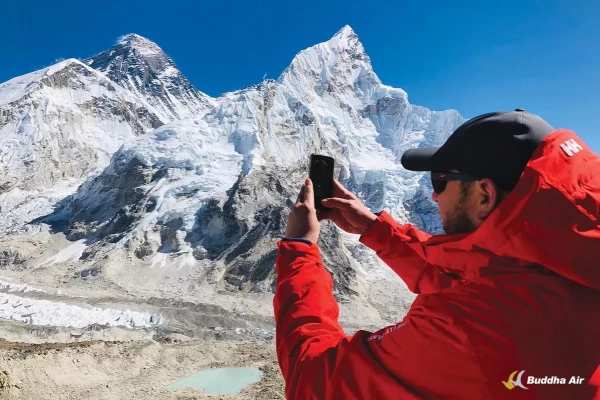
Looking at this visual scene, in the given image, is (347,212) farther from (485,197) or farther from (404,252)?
(485,197)

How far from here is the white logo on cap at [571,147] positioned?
1.17 m

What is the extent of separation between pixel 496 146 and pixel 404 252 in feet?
3.55

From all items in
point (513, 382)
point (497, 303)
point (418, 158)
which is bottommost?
point (513, 382)

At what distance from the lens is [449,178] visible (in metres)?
1.41

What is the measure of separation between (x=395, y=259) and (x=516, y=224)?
4.07 ft

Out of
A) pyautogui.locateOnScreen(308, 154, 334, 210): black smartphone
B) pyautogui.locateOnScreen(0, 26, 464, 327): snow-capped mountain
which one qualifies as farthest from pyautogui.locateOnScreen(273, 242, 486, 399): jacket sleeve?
pyautogui.locateOnScreen(0, 26, 464, 327): snow-capped mountain

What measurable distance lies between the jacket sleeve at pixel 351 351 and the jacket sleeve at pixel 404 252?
75 cm

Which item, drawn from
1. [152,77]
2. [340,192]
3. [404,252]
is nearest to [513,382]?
[404,252]

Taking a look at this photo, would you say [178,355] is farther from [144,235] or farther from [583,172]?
[144,235]

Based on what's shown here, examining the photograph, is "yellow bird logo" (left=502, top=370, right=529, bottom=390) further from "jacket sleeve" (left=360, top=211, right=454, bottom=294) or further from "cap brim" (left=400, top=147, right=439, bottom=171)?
"jacket sleeve" (left=360, top=211, right=454, bottom=294)

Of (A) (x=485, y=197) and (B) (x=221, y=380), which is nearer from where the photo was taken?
(A) (x=485, y=197)

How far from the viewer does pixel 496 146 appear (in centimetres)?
129

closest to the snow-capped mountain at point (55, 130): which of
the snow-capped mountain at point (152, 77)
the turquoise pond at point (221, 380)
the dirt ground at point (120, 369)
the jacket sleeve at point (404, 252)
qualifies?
the snow-capped mountain at point (152, 77)

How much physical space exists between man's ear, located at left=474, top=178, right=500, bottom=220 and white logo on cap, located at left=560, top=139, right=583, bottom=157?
0.20 meters
